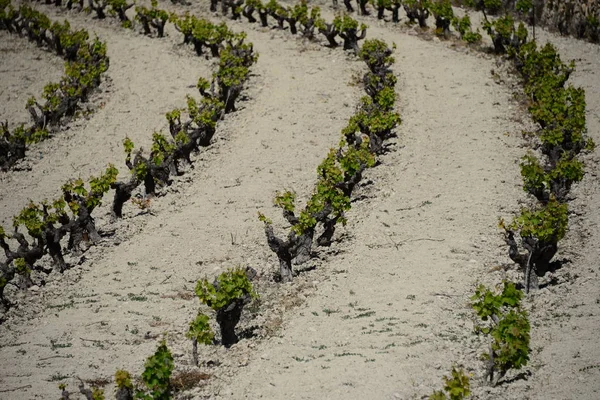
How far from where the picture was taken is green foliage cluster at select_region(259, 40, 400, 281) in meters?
13.2

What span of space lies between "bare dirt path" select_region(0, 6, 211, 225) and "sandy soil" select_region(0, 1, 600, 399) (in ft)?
0.27

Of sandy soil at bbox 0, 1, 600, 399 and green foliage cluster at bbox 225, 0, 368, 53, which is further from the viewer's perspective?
green foliage cluster at bbox 225, 0, 368, 53

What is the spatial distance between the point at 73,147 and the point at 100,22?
38.9 feet

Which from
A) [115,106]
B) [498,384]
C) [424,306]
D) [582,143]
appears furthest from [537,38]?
[498,384]

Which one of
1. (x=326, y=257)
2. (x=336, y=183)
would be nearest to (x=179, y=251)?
(x=326, y=257)

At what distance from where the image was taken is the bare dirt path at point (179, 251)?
11367 mm

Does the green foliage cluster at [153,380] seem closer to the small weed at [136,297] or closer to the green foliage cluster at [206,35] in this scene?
the small weed at [136,297]

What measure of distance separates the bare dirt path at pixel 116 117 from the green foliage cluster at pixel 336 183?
570 centimetres

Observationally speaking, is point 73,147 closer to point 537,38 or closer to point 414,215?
point 414,215

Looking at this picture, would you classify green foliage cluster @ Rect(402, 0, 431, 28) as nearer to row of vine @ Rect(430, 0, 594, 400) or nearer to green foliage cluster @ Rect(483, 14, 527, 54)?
green foliage cluster @ Rect(483, 14, 527, 54)

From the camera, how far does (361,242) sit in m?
13.8

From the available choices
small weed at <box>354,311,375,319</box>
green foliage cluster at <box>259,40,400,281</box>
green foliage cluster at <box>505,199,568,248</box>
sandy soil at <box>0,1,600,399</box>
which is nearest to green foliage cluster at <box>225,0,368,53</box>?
sandy soil at <box>0,1,600,399</box>

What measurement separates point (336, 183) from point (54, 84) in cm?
1066

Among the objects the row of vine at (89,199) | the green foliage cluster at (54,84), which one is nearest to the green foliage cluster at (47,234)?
the row of vine at (89,199)
